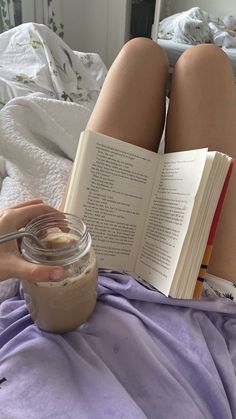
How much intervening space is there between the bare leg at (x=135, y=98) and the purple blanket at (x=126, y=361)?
0.95ft

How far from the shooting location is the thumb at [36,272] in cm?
41

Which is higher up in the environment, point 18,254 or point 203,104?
point 203,104

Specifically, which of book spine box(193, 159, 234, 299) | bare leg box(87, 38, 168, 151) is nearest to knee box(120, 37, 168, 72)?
bare leg box(87, 38, 168, 151)

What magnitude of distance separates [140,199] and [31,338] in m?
0.26

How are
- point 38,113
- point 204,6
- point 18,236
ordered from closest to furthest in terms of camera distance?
point 18,236 → point 38,113 → point 204,6

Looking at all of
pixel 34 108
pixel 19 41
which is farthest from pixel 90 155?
pixel 19 41

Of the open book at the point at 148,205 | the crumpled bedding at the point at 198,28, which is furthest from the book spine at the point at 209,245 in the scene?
the crumpled bedding at the point at 198,28

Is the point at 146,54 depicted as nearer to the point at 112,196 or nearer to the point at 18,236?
the point at 112,196

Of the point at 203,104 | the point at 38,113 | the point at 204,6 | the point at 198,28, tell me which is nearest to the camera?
the point at 203,104

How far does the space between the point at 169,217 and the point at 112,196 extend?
0.31 feet

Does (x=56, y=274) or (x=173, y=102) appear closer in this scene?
(x=56, y=274)

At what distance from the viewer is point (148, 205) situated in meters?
0.63

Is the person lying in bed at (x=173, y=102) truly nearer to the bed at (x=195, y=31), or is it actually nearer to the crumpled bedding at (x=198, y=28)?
the bed at (x=195, y=31)

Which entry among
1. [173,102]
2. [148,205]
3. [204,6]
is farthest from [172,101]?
[204,6]
